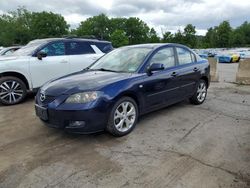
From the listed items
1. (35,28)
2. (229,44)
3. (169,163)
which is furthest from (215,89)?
(229,44)

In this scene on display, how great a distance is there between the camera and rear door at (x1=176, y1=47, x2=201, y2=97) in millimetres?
5547

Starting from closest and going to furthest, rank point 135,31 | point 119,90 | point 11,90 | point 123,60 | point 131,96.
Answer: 1. point 119,90
2. point 131,96
3. point 123,60
4. point 11,90
5. point 135,31

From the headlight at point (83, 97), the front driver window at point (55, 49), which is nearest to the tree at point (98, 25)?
the front driver window at point (55, 49)

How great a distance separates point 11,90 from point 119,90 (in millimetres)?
3619

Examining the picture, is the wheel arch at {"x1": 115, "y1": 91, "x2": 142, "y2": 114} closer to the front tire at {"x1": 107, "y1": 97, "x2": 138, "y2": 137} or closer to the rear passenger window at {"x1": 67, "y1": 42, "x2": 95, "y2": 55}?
the front tire at {"x1": 107, "y1": 97, "x2": 138, "y2": 137}

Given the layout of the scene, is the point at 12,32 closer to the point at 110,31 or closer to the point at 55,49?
the point at 110,31

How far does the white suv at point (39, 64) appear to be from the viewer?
641cm

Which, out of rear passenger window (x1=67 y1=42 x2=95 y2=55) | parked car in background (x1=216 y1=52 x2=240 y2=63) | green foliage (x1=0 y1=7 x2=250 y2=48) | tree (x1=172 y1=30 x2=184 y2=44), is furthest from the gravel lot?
tree (x1=172 y1=30 x2=184 y2=44)

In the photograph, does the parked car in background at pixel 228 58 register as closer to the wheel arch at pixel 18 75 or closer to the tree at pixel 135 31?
the wheel arch at pixel 18 75

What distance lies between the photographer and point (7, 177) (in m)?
3.14

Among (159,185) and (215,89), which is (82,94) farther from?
(215,89)

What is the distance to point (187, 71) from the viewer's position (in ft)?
18.6

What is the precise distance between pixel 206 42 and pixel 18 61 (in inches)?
2933

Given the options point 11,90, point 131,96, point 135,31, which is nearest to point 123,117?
point 131,96
